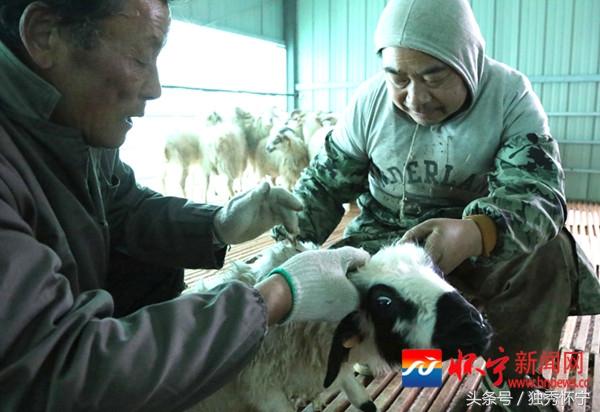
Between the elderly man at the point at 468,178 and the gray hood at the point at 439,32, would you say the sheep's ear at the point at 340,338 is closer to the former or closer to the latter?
the elderly man at the point at 468,178

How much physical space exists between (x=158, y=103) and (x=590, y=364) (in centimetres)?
851

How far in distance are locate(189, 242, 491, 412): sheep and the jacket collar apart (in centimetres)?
88

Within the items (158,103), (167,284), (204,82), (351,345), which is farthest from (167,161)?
(351,345)

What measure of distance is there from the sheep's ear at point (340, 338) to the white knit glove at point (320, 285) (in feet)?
0.10

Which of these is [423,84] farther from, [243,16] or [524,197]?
[243,16]

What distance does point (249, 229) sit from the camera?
168 centimetres

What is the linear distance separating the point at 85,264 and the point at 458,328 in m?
0.98

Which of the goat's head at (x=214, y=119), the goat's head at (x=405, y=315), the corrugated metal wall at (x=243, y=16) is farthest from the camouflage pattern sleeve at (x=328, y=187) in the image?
the corrugated metal wall at (x=243, y=16)

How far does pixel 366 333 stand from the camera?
155cm

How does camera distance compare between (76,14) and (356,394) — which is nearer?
(76,14)

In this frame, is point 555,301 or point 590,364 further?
point 590,364

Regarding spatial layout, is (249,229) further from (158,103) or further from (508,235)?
(158,103)

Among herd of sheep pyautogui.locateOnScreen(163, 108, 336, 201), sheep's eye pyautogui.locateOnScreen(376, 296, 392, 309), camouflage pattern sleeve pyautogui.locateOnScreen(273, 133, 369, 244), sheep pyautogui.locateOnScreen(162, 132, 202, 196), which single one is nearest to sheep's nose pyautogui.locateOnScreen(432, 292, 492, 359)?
sheep's eye pyautogui.locateOnScreen(376, 296, 392, 309)

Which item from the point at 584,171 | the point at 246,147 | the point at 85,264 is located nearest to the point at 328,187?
the point at 85,264
